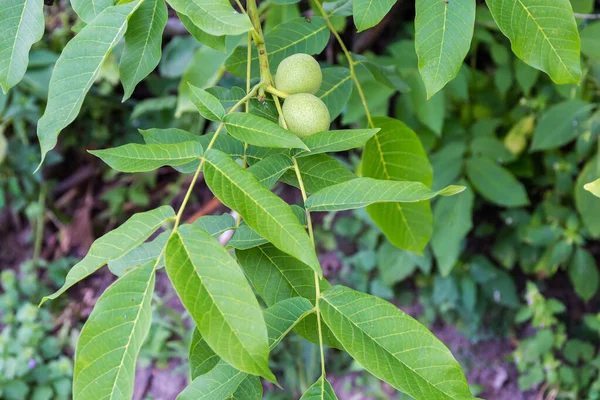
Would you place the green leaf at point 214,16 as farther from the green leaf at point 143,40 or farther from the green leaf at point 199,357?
the green leaf at point 199,357

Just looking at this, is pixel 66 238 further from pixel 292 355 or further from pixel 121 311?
pixel 121 311

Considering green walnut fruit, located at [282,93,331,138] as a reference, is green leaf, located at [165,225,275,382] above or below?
below

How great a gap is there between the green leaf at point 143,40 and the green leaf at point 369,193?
369 mm

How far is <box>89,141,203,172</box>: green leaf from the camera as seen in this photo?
0.80 m

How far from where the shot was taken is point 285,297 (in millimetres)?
843

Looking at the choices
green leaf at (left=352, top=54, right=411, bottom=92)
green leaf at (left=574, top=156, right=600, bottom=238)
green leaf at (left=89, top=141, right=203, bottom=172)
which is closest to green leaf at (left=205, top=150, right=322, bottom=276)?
green leaf at (left=89, top=141, right=203, bottom=172)

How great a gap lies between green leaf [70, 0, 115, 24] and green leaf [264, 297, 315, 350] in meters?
0.57

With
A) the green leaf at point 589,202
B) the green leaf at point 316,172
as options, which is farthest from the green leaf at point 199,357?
the green leaf at point 589,202

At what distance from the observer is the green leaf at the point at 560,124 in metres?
1.92

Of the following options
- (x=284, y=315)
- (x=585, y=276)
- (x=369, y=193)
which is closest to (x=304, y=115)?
(x=369, y=193)

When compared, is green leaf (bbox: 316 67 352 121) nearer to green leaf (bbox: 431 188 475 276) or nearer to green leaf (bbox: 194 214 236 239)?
green leaf (bbox: 194 214 236 239)

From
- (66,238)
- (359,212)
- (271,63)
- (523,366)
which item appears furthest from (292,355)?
(271,63)

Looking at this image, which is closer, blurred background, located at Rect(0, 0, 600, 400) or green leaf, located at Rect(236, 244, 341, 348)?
green leaf, located at Rect(236, 244, 341, 348)

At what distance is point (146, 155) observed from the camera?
806mm
